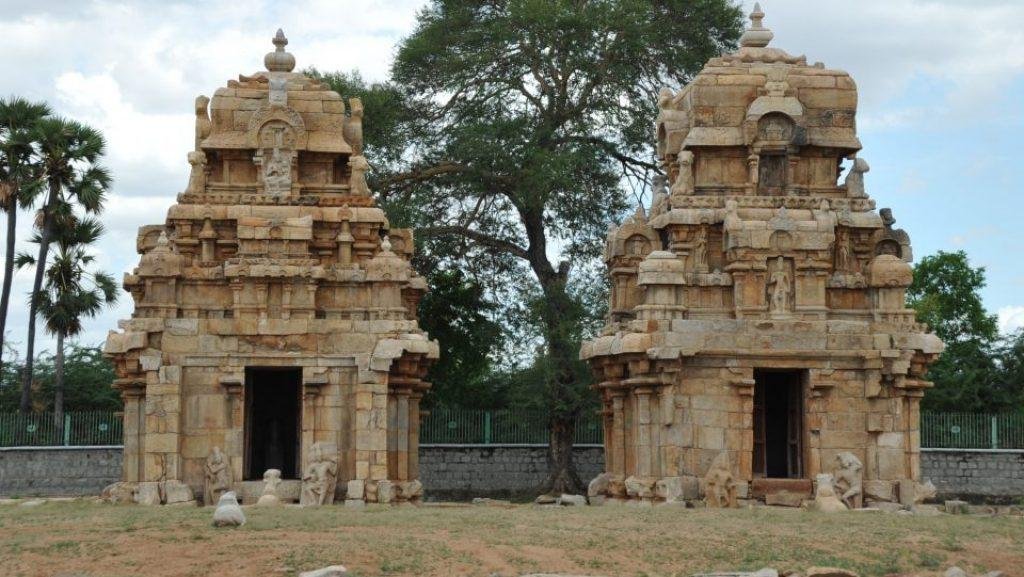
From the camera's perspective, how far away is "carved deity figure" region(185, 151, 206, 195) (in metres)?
27.5

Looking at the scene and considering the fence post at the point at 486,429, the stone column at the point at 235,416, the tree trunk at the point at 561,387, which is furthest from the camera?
the fence post at the point at 486,429

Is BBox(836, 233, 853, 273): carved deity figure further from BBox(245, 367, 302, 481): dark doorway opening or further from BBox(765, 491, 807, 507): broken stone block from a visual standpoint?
BBox(245, 367, 302, 481): dark doorway opening

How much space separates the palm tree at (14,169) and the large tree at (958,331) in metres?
22.3

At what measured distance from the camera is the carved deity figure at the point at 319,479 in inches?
1020

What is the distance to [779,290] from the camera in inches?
1054

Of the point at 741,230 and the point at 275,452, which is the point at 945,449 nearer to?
the point at 741,230

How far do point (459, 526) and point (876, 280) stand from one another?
918 cm

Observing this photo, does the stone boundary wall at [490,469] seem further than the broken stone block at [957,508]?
Yes

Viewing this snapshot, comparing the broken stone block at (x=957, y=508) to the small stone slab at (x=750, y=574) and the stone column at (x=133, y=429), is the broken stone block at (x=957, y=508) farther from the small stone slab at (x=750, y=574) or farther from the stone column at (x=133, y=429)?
the stone column at (x=133, y=429)

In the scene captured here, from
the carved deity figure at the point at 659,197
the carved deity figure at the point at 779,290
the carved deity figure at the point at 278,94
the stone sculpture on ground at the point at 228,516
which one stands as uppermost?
the carved deity figure at the point at 278,94

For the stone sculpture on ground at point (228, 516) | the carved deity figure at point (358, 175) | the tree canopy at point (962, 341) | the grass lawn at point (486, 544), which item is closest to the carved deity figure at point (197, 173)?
the carved deity figure at point (358, 175)

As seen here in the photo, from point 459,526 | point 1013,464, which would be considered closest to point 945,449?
point 1013,464

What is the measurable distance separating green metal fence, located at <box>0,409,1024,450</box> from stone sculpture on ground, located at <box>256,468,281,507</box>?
11.3 meters

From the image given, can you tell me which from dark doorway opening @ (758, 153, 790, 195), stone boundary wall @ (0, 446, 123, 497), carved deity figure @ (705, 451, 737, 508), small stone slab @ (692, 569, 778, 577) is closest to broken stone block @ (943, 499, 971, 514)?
carved deity figure @ (705, 451, 737, 508)
